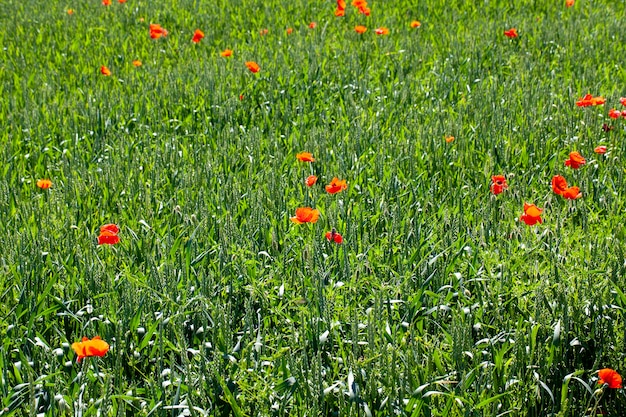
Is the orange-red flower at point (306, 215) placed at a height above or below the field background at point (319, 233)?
above

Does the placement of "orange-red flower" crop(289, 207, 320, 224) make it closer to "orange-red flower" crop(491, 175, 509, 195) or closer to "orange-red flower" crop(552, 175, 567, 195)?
"orange-red flower" crop(491, 175, 509, 195)

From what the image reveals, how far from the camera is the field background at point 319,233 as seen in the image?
215 centimetres

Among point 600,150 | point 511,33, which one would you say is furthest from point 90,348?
point 511,33

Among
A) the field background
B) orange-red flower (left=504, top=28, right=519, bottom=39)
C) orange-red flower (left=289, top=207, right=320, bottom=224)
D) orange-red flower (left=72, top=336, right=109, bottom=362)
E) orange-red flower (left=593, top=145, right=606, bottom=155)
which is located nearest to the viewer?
orange-red flower (left=72, top=336, right=109, bottom=362)

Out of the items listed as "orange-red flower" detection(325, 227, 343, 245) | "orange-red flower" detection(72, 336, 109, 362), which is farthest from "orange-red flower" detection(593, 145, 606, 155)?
"orange-red flower" detection(72, 336, 109, 362)

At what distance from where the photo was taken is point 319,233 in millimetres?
2793

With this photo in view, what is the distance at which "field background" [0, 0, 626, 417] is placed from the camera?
Answer: 2.15 m

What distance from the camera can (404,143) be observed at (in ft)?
12.2

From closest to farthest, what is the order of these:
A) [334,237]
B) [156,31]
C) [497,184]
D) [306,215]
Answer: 1. [334,237]
2. [306,215]
3. [497,184]
4. [156,31]

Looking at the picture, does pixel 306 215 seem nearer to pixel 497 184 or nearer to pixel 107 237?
pixel 107 237

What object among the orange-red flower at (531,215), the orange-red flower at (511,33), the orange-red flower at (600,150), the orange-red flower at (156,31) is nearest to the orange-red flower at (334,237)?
the orange-red flower at (531,215)

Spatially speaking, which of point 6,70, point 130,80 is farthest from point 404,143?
point 6,70

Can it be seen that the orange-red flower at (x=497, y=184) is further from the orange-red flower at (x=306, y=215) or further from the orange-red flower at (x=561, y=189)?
the orange-red flower at (x=306, y=215)

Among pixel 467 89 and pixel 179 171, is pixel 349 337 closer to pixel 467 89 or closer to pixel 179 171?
pixel 179 171
